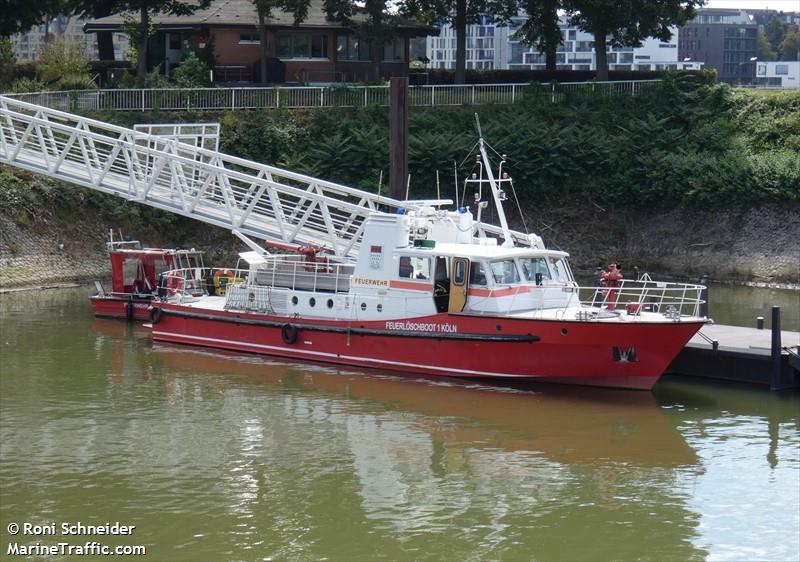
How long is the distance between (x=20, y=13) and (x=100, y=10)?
1488 centimetres

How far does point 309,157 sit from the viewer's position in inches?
1975

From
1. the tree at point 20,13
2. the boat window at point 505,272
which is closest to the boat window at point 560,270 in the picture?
the boat window at point 505,272

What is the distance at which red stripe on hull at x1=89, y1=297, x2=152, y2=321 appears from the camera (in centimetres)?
3841

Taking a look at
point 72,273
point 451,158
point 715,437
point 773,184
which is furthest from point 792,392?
point 72,273

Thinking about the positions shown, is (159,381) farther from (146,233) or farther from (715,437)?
(146,233)

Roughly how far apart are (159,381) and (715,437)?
45.8 feet

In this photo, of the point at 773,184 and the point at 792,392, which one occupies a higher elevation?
the point at 773,184

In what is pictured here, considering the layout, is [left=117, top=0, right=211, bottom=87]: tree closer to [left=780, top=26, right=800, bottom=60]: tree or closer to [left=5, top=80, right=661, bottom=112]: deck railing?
[left=5, top=80, right=661, bottom=112]: deck railing

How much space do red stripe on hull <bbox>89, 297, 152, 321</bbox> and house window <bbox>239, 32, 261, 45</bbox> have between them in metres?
25.0

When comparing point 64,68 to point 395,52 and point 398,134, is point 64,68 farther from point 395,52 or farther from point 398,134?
point 398,134

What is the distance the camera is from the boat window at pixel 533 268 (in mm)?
29531

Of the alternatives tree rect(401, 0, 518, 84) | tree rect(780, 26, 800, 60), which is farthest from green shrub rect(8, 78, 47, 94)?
tree rect(780, 26, 800, 60)

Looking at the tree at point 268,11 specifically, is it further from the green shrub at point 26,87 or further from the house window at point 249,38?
the green shrub at point 26,87

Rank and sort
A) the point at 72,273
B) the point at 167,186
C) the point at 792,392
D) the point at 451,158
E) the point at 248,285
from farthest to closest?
the point at 451,158 < the point at 72,273 < the point at 167,186 < the point at 248,285 < the point at 792,392
